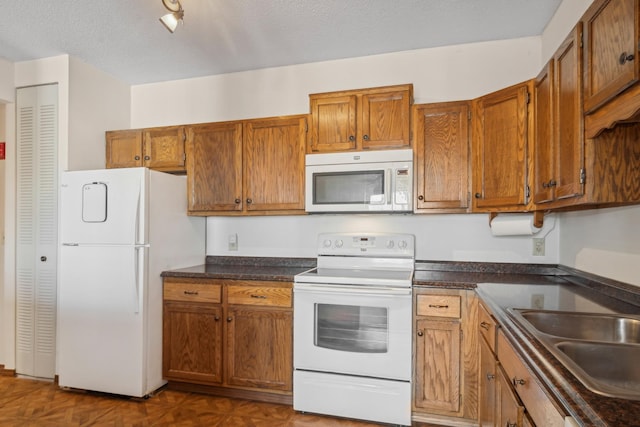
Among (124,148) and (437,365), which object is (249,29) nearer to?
(124,148)

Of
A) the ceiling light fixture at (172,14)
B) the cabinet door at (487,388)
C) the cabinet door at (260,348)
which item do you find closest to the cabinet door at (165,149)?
the ceiling light fixture at (172,14)

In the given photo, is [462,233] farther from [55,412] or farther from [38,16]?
[38,16]

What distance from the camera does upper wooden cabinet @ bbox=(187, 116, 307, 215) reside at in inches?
106

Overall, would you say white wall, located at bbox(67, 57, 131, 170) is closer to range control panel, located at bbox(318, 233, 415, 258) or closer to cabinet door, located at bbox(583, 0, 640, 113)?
range control panel, located at bbox(318, 233, 415, 258)

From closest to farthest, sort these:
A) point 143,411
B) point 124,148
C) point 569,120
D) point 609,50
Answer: point 609,50
point 569,120
point 143,411
point 124,148

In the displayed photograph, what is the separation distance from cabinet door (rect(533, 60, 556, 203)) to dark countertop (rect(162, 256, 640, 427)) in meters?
0.54

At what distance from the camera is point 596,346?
1.06m

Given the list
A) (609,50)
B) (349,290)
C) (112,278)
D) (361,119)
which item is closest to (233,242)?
(112,278)

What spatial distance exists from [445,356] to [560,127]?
1.41 meters

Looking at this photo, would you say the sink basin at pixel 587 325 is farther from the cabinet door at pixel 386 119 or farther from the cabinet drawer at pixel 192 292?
the cabinet drawer at pixel 192 292

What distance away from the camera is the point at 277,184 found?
2725mm

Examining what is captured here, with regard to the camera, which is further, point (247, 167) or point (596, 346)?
point (247, 167)

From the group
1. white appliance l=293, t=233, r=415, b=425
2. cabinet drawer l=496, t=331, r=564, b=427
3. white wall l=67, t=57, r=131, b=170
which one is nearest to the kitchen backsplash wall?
white appliance l=293, t=233, r=415, b=425

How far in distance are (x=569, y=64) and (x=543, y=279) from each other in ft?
4.42
